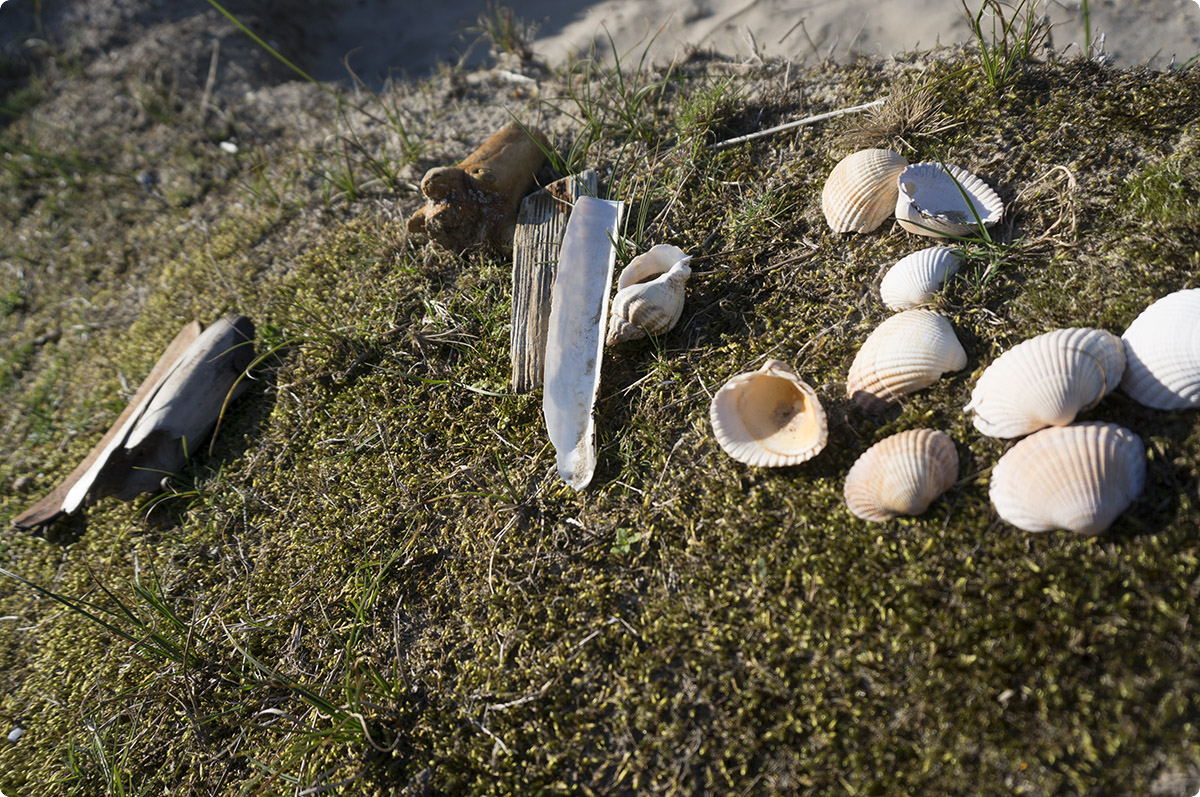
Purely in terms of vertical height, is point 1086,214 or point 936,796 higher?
point 1086,214

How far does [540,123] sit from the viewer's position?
3.51m

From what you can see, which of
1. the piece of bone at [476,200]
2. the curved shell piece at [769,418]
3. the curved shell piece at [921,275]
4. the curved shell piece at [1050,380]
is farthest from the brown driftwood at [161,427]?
the curved shell piece at [1050,380]

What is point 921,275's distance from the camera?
214 cm

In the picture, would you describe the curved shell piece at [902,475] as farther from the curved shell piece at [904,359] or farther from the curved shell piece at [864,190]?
the curved shell piece at [864,190]

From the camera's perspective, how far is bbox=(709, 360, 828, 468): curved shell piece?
79.2 inches

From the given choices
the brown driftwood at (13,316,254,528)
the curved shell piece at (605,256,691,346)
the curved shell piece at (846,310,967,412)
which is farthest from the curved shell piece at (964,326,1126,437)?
the brown driftwood at (13,316,254,528)

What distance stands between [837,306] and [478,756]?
6.19 feet

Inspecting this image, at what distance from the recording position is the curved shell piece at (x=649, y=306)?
231 centimetres

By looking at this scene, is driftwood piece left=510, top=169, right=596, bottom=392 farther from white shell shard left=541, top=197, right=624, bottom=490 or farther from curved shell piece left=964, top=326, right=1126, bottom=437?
curved shell piece left=964, top=326, right=1126, bottom=437

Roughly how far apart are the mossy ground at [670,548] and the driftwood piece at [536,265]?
0.12 meters

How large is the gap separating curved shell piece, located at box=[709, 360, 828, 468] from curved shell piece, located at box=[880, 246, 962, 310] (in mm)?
455

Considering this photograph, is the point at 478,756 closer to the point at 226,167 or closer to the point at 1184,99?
the point at 1184,99

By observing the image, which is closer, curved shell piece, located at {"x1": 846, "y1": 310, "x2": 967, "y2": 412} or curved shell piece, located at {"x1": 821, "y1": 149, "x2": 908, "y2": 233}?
curved shell piece, located at {"x1": 846, "y1": 310, "x2": 967, "y2": 412}

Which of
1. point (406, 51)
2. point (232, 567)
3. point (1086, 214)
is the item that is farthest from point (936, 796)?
point (406, 51)
